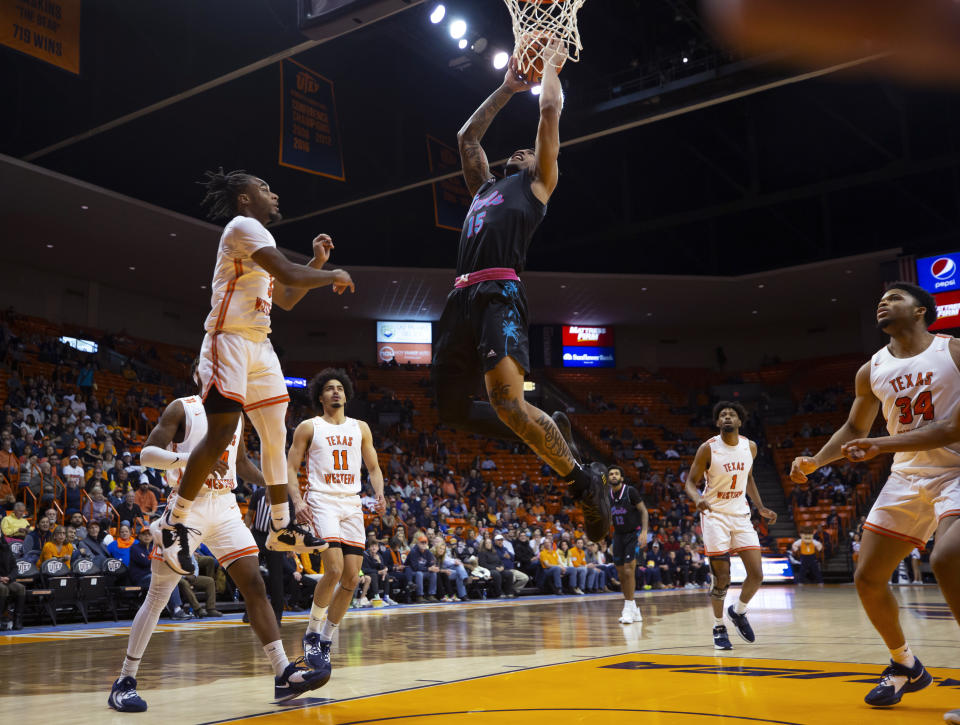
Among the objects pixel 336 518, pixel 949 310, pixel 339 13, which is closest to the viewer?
pixel 336 518

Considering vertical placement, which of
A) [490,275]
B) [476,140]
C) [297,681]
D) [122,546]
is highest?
[476,140]

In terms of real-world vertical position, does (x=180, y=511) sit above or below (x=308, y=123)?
below

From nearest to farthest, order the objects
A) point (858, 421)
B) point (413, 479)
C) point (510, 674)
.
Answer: point (858, 421) → point (510, 674) → point (413, 479)

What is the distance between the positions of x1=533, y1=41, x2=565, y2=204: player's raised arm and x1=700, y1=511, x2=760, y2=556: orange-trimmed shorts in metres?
4.85

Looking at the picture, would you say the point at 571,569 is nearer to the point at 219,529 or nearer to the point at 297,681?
the point at 219,529

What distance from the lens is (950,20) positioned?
1316 cm

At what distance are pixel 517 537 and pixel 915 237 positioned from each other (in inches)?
625

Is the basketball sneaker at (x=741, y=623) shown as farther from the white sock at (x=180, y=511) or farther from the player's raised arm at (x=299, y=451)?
the white sock at (x=180, y=511)

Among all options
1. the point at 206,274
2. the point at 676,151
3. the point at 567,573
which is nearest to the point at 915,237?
the point at 676,151

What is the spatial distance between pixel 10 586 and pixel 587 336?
26.9m

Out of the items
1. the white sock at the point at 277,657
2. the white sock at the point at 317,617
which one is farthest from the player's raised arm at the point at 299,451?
the white sock at the point at 277,657

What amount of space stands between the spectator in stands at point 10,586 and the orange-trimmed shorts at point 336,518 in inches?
224

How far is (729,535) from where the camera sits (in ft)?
26.4

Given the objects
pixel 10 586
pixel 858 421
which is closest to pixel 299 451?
pixel 858 421
